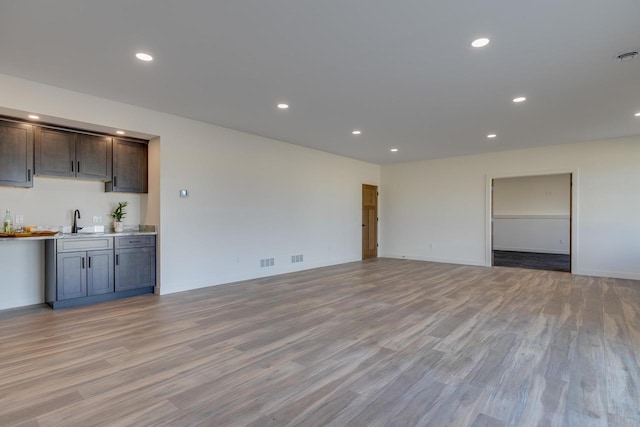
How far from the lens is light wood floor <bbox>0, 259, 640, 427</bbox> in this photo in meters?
1.96

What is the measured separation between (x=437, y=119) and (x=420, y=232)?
4.28m

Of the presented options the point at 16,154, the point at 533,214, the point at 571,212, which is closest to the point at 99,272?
the point at 16,154

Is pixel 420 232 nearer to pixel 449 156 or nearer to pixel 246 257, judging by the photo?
pixel 449 156

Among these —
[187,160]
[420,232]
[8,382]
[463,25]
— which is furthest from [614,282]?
[8,382]

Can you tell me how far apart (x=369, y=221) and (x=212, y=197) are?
4844 millimetres

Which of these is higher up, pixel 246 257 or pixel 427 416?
pixel 246 257

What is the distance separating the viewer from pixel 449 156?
810 cm

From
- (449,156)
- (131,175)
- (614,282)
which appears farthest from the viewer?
(449,156)

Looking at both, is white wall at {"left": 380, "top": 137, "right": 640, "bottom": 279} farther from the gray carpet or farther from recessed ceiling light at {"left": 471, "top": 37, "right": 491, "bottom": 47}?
recessed ceiling light at {"left": 471, "top": 37, "right": 491, "bottom": 47}

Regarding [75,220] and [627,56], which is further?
[75,220]

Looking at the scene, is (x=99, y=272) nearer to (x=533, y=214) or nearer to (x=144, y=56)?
(x=144, y=56)

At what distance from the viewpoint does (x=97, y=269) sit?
4332 millimetres

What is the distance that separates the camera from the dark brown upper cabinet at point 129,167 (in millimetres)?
4785

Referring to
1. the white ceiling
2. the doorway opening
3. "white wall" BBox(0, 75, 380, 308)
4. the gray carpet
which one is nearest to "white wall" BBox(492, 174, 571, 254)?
the doorway opening
